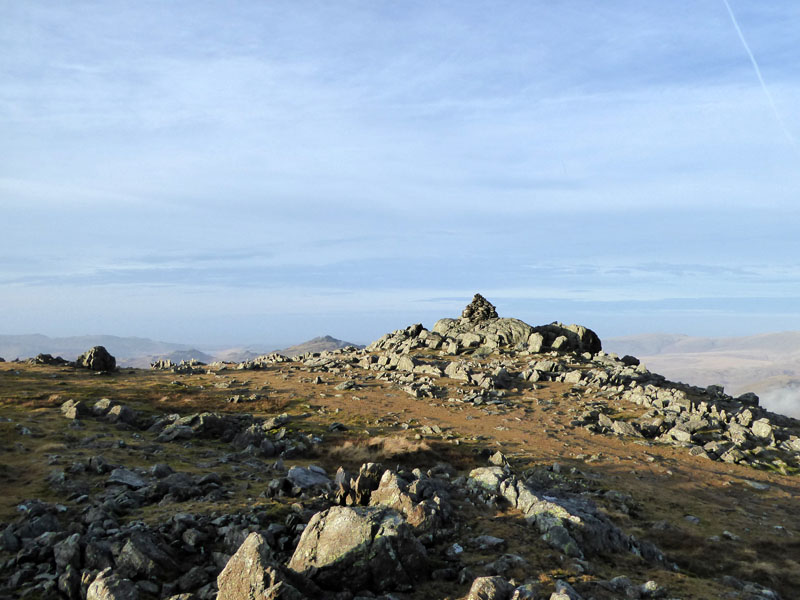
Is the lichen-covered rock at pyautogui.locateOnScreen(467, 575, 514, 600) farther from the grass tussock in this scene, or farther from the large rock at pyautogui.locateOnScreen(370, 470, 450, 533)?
the grass tussock

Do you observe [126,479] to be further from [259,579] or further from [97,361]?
[97,361]

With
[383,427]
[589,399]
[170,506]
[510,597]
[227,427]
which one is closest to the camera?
[510,597]

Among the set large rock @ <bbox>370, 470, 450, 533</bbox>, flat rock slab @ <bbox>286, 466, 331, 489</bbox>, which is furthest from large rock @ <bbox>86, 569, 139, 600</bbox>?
flat rock slab @ <bbox>286, 466, 331, 489</bbox>

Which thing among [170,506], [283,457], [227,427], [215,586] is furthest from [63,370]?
[215,586]

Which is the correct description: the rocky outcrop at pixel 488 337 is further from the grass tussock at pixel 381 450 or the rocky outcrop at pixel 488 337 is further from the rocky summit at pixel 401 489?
the grass tussock at pixel 381 450

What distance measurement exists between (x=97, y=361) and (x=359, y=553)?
197 feet

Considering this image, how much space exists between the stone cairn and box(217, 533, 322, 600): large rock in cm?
6355

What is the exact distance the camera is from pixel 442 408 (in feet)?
141

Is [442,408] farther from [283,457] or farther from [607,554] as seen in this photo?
[607,554]

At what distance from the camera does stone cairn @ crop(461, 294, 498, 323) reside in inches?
2945

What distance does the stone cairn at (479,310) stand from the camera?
7480 centimetres

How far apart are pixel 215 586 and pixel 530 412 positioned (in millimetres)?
32888

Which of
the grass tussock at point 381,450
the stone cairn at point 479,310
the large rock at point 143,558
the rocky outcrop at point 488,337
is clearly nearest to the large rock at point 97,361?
the rocky outcrop at point 488,337

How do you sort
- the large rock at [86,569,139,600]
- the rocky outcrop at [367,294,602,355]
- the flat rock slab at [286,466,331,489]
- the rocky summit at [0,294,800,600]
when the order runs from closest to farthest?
the large rock at [86,569,139,600] < the rocky summit at [0,294,800,600] < the flat rock slab at [286,466,331,489] < the rocky outcrop at [367,294,602,355]
